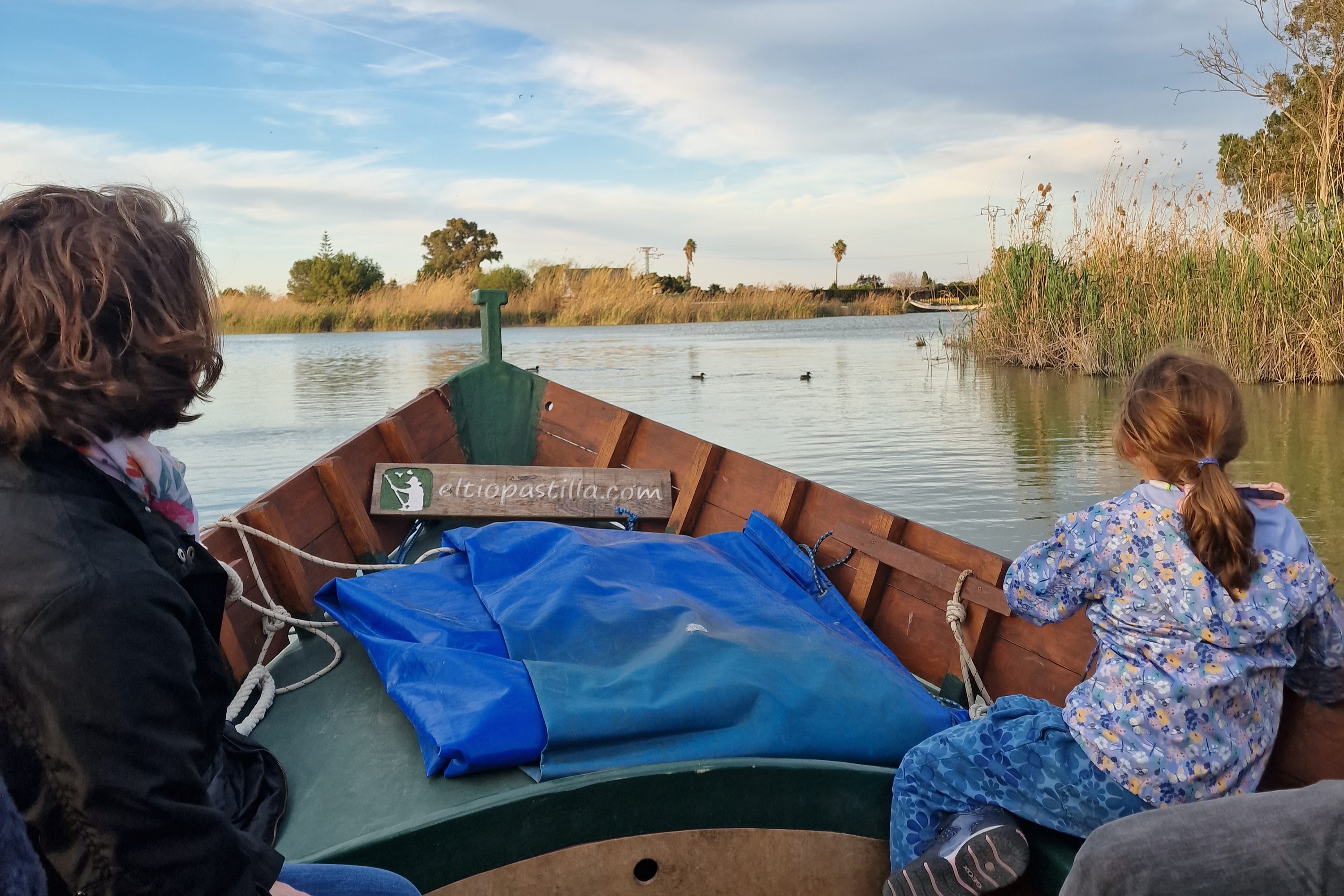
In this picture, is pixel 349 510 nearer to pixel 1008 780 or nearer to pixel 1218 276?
pixel 1008 780

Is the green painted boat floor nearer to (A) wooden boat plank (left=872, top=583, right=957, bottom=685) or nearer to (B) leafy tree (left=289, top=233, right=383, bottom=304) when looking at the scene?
(A) wooden boat plank (left=872, top=583, right=957, bottom=685)

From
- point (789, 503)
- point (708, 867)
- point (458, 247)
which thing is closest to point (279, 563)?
point (789, 503)

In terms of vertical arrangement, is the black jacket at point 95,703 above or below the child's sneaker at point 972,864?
above

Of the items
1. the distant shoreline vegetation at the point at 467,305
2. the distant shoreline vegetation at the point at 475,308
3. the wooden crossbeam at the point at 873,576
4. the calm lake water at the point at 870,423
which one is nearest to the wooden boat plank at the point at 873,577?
the wooden crossbeam at the point at 873,576

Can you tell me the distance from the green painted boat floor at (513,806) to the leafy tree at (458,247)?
45.8m

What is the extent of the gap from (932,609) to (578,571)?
3.03 feet

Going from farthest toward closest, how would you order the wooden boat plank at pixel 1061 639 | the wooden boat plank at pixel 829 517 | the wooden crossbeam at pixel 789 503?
the wooden crossbeam at pixel 789 503, the wooden boat plank at pixel 829 517, the wooden boat plank at pixel 1061 639

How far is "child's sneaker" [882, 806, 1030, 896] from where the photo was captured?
1562 mm

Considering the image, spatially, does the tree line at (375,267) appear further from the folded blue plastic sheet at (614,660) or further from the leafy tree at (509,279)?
the folded blue plastic sheet at (614,660)

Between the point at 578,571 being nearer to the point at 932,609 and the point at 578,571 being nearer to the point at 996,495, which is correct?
the point at 932,609

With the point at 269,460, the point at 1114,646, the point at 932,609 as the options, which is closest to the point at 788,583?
the point at 932,609

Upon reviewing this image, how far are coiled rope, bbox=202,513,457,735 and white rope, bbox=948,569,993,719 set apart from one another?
1.34 metres

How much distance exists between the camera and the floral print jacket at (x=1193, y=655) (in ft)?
→ 5.05

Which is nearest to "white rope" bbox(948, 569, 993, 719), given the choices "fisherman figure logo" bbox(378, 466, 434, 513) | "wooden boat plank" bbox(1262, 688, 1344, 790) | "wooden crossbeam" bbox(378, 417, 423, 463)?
"wooden boat plank" bbox(1262, 688, 1344, 790)
